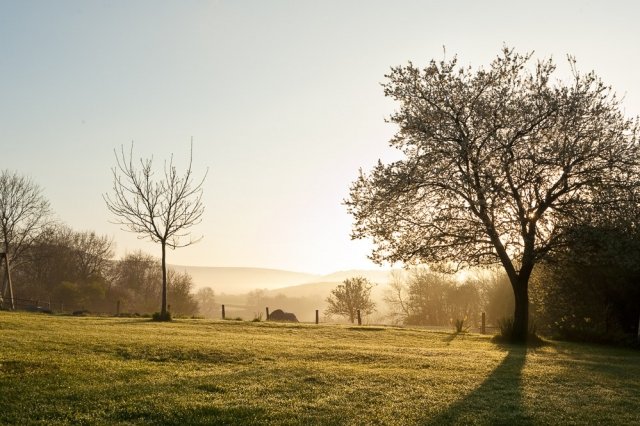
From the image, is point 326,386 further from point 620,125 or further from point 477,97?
point 620,125

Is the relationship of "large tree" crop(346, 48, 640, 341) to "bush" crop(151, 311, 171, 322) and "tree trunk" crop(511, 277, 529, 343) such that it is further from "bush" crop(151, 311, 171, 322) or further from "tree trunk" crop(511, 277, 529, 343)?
"bush" crop(151, 311, 171, 322)

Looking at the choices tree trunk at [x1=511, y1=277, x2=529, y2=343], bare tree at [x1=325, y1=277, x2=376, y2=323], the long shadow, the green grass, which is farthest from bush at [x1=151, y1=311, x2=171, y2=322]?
bare tree at [x1=325, y1=277, x2=376, y2=323]

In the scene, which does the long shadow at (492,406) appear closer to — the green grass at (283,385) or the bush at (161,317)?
A: the green grass at (283,385)

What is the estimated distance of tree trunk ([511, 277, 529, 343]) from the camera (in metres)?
33.5

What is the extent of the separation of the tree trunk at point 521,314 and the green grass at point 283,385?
9729mm

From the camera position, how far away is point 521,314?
33.9m

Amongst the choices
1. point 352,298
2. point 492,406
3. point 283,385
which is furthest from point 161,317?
point 352,298

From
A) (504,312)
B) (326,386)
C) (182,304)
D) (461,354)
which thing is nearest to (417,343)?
(461,354)

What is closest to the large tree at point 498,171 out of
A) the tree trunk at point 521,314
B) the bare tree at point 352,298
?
the tree trunk at point 521,314

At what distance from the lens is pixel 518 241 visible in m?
33.4

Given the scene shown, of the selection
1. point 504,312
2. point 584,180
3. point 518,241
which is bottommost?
point 504,312

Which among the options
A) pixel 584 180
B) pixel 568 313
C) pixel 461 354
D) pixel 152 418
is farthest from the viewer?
pixel 568 313

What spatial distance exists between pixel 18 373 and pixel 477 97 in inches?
1100

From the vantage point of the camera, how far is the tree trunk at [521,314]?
110 ft
